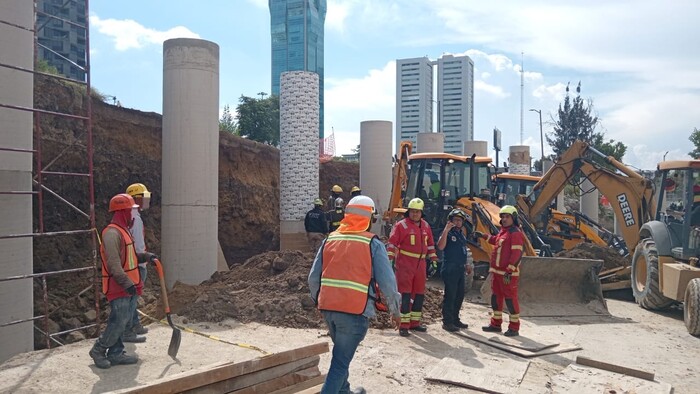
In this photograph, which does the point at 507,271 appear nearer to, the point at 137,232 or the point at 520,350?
the point at 520,350

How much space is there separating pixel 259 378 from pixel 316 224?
321 inches

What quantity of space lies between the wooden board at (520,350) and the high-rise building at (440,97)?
27.5 m

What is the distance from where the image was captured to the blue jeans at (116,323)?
4984mm

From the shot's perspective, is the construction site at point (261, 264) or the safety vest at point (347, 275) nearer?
the safety vest at point (347, 275)

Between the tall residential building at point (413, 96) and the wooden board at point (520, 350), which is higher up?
the tall residential building at point (413, 96)

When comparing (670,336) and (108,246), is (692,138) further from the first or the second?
(108,246)

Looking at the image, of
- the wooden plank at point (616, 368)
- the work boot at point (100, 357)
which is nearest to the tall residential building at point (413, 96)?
the wooden plank at point (616, 368)

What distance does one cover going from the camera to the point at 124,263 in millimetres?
5105

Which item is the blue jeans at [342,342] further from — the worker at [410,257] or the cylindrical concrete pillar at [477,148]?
the cylindrical concrete pillar at [477,148]

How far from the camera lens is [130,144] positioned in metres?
13.4

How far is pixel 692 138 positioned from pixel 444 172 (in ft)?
101

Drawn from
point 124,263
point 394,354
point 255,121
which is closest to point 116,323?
point 124,263

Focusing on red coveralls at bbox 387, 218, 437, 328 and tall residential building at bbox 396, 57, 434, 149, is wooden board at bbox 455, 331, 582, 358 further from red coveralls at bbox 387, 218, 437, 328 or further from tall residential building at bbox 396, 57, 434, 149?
tall residential building at bbox 396, 57, 434, 149

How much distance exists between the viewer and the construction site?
17.8ft
